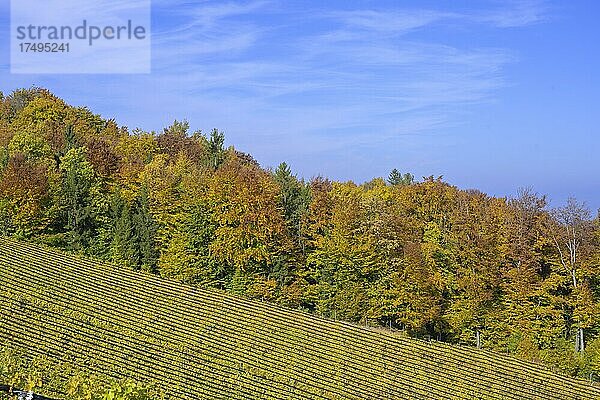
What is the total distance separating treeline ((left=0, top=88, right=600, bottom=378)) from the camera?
33.1 m

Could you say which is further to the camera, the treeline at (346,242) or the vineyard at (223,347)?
the treeline at (346,242)

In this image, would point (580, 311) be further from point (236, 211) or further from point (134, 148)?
point (134, 148)

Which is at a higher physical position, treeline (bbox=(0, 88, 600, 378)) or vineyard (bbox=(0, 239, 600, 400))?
treeline (bbox=(0, 88, 600, 378))

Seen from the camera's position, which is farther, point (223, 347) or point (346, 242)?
point (346, 242)

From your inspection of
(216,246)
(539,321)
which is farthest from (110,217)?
(539,321)

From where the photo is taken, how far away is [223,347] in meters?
27.5

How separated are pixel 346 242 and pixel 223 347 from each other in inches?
416

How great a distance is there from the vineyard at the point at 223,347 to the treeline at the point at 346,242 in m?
2.22

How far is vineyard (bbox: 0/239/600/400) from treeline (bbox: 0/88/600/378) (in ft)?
7.29

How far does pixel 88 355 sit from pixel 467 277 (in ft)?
63.7

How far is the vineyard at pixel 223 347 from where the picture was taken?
24.0m

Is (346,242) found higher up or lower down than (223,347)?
higher up

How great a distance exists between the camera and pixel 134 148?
2143 inches

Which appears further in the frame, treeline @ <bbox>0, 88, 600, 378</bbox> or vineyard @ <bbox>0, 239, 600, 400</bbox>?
treeline @ <bbox>0, 88, 600, 378</bbox>
